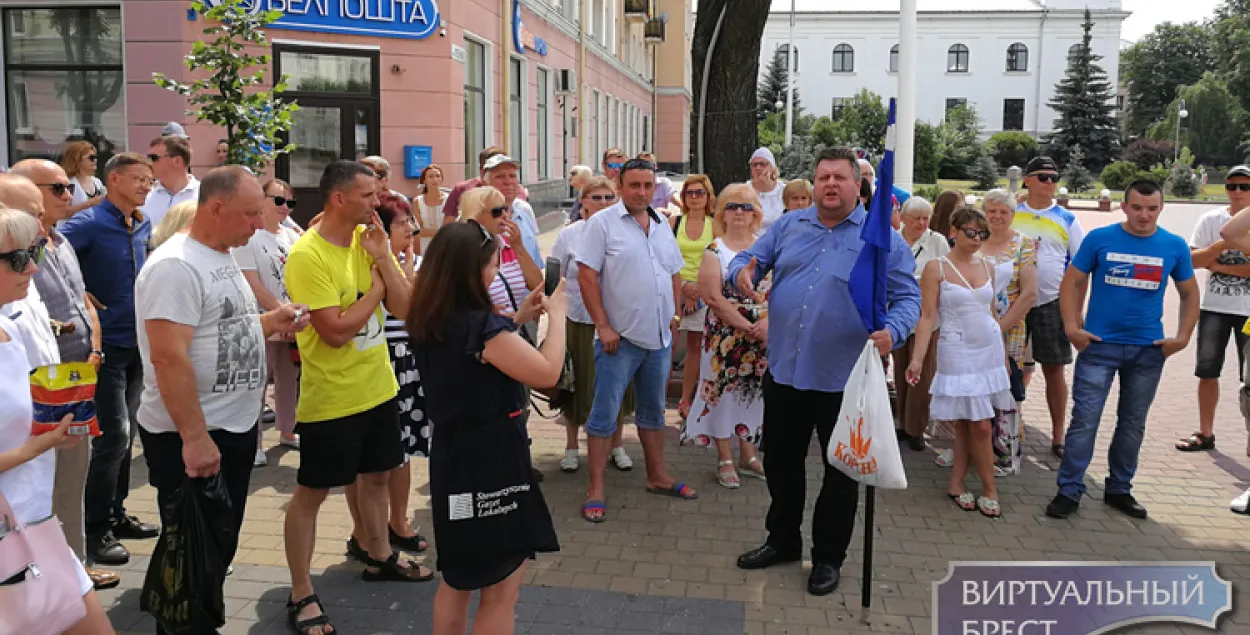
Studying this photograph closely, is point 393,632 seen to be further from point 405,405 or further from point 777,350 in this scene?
point 777,350

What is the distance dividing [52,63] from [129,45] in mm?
1290

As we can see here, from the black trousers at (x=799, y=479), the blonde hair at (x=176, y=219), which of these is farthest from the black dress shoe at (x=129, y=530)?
the black trousers at (x=799, y=479)

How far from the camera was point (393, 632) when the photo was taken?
3.98 m

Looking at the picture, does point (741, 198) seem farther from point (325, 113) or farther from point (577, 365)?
point (325, 113)

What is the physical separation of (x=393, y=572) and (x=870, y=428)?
2.26 meters

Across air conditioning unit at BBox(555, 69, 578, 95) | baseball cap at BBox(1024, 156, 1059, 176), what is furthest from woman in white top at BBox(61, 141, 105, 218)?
air conditioning unit at BBox(555, 69, 578, 95)

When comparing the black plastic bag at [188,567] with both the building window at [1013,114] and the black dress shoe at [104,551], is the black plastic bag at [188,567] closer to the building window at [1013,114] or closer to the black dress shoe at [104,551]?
the black dress shoe at [104,551]

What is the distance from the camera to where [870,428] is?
411 centimetres

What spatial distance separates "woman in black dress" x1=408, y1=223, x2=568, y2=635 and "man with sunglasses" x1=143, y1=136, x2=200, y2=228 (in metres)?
3.81

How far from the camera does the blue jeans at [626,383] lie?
18.2 feet

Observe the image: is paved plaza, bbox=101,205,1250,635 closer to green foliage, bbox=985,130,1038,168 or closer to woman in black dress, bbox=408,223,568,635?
woman in black dress, bbox=408,223,568,635

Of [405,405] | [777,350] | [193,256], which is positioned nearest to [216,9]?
[405,405]

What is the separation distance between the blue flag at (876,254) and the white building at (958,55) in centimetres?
6948

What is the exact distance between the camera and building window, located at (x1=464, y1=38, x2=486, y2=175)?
16.8 meters
